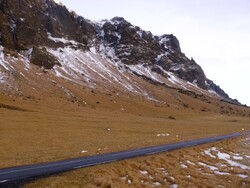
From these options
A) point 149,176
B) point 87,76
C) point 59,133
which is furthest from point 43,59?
point 149,176

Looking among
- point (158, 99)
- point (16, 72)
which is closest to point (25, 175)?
point (16, 72)

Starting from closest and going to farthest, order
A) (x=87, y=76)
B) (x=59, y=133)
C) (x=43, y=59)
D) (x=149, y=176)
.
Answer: (x=149, y=176) < (x=59, y=133) < (x=43, y=59) < (x=87, y=76)

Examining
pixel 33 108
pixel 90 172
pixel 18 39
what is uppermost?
pixel 18 39

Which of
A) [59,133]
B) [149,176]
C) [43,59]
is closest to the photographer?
[149,176]

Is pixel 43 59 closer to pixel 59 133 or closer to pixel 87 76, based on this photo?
pixel 87 76

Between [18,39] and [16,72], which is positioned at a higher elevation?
[18,39]

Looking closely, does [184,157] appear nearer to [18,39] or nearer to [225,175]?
[225,175]

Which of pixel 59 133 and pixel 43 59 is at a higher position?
pixel 43 59

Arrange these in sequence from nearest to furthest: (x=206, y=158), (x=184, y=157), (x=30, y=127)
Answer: (x=184, y=157) → (x=206, y=158) → (x=30, y=127)

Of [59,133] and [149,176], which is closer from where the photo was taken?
[149,176]

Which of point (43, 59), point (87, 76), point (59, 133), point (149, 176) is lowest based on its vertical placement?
point (59, 133)

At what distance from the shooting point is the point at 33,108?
8694cm

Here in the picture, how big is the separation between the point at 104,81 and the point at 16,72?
185 feet

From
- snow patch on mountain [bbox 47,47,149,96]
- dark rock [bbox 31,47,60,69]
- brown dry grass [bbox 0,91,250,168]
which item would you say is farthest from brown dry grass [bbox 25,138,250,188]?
dark rock [bbox 31,47,60,69]
